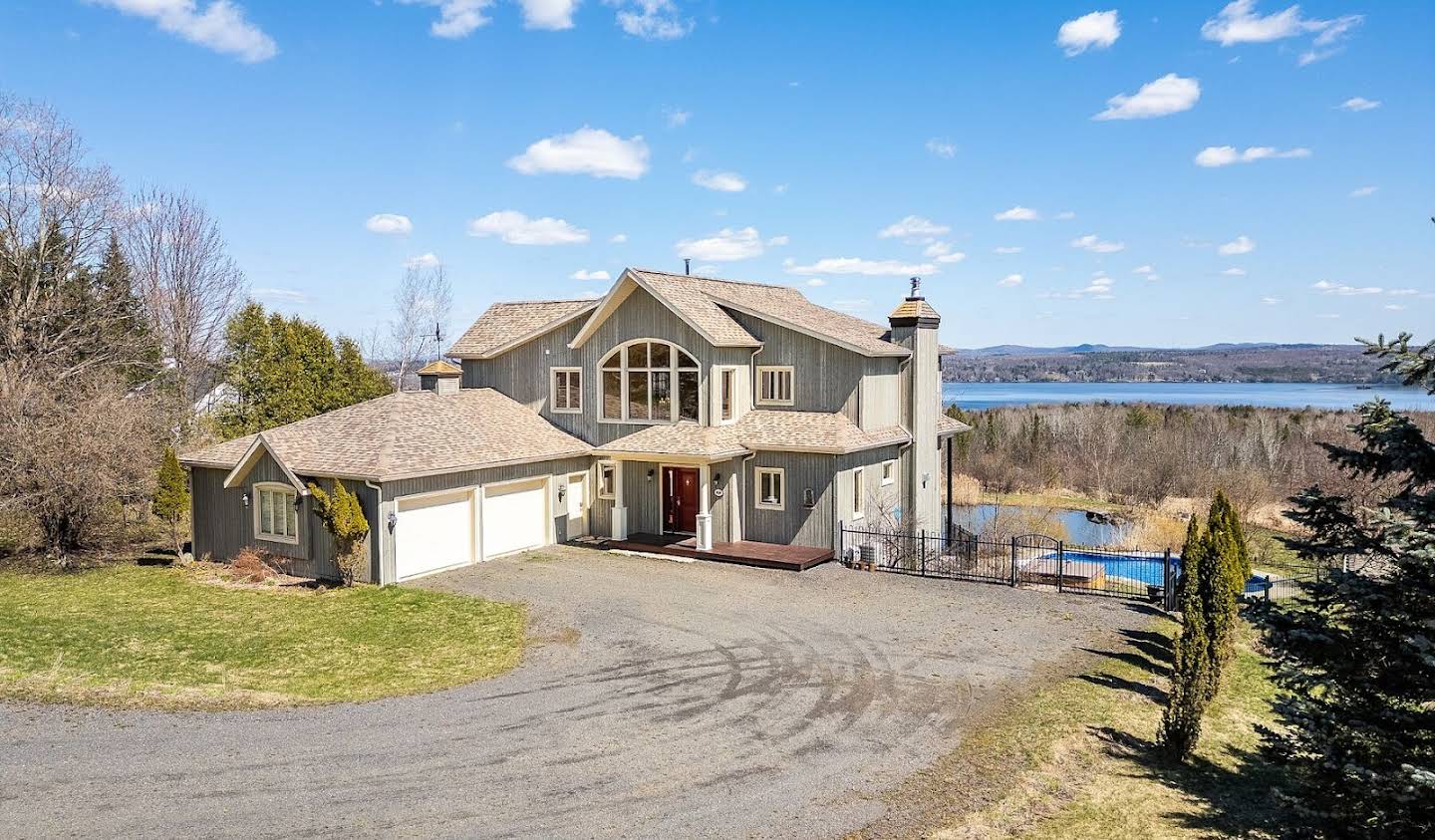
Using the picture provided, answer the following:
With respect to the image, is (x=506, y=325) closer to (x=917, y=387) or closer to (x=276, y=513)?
(x=276, y=513)

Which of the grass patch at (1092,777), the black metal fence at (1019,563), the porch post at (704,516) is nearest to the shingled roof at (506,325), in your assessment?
the porch post at (704,516)

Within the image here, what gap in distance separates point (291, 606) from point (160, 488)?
7205 mm

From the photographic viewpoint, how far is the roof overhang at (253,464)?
20.0m

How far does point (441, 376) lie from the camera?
25.5 metres

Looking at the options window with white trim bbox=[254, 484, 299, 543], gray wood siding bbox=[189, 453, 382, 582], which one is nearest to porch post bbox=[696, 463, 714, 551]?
gray wood siding bbox=[189, 453, 382, 582]

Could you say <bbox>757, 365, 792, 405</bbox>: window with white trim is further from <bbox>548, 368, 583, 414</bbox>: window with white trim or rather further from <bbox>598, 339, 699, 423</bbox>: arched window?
<bbox>548, 368, 583, 414</bbox>: window with white trim

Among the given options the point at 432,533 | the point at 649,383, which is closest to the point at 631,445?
the point at 649,383

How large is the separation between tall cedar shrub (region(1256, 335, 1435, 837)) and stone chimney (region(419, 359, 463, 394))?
71.5ft

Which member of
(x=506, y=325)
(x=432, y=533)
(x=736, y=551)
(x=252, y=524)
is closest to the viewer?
(x=432, y=533)

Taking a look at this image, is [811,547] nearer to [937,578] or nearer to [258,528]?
[937,578]

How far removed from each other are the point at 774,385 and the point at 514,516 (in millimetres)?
7728

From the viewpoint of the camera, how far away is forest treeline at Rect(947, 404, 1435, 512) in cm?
4109

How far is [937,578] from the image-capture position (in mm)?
20109

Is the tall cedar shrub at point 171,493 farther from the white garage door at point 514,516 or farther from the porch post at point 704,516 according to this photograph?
the porch post at point 704,516
